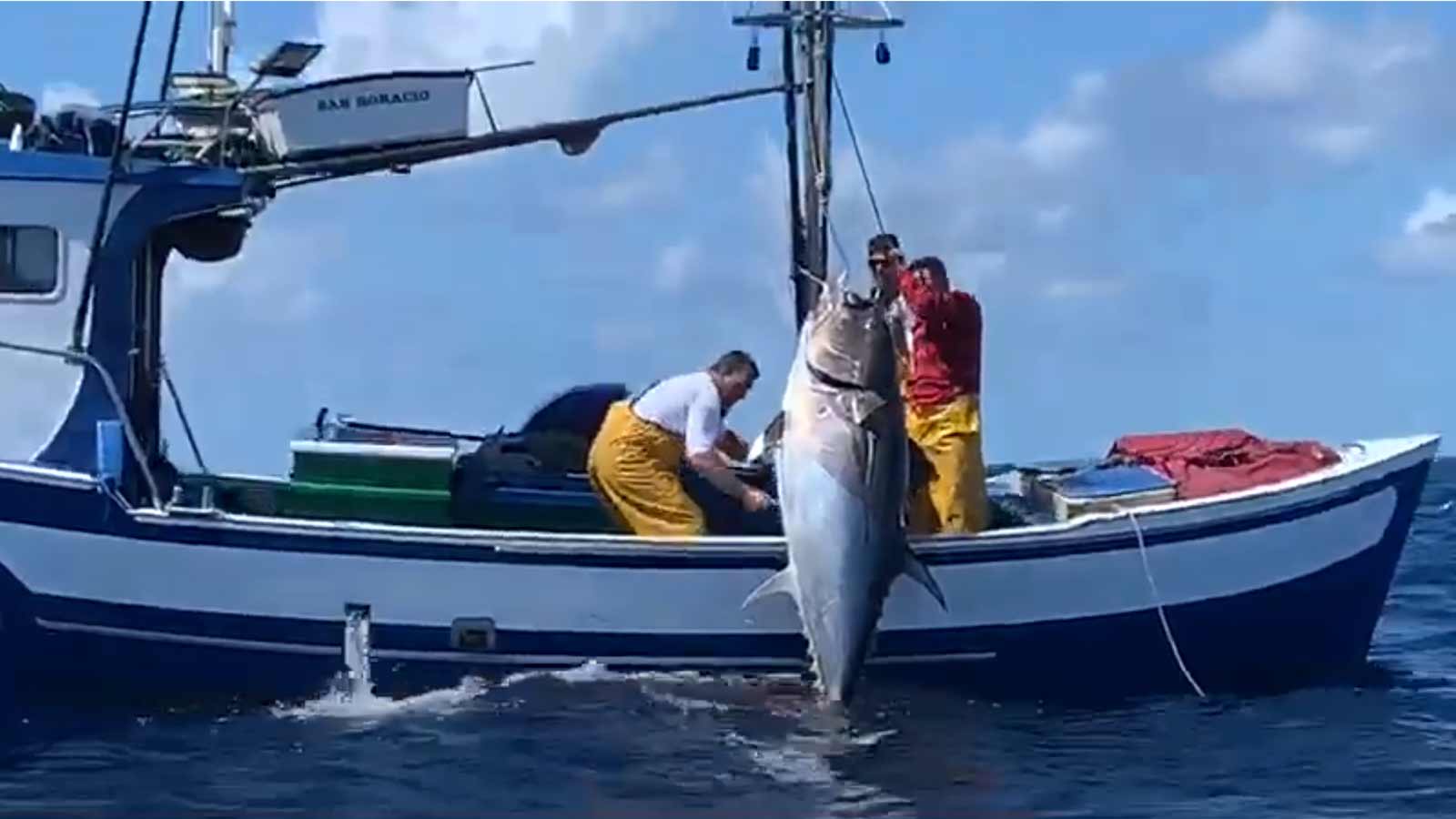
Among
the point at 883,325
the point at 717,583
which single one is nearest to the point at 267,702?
the point at 717,583

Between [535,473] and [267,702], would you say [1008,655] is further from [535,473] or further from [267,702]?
[267,702]

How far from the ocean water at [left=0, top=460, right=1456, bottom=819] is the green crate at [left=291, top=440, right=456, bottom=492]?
1269mm

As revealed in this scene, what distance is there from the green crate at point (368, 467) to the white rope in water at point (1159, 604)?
3938mm

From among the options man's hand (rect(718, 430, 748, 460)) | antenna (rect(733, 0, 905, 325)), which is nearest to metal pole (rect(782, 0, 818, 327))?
antenna (rect(733, 0, 905, 325))

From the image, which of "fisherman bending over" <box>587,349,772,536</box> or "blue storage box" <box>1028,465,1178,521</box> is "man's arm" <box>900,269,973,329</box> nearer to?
"fisherman bending over" <box>587,349,772,536</box>

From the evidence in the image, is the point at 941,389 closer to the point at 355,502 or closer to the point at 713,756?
the point at 713,756

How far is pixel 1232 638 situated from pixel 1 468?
706 centimetres

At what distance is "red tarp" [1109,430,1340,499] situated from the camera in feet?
49.8

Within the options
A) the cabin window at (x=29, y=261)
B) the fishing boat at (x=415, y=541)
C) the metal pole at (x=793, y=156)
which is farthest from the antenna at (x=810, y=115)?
the cabin window at (x=29, y=261)

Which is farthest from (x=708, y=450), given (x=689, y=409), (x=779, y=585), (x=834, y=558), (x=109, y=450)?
(x=109, y=450)

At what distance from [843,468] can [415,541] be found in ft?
7.82

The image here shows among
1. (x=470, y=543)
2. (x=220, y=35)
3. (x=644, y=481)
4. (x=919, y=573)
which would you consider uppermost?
(x=220, y=35)

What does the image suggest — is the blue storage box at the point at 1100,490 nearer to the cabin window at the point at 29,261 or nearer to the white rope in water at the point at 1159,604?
the white rope in water at the point at 1159,604

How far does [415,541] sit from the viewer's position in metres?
13.6
